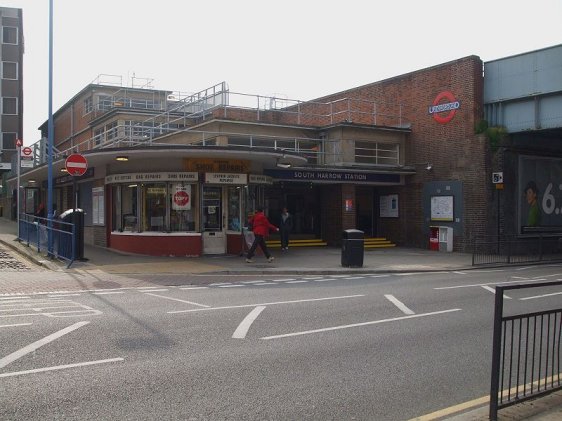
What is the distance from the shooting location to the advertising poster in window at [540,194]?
25.2 meters

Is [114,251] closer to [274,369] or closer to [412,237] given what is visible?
[412,237]

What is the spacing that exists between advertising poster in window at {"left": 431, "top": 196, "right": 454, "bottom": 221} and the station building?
0.06 meters

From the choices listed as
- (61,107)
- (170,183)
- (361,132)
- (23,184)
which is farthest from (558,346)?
(61,107)

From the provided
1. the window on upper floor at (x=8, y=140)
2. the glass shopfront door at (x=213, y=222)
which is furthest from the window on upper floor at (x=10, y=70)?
the glass shopfront door at (x=213, y=222)

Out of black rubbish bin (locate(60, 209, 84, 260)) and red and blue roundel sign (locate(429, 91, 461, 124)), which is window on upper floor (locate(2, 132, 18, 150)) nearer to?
black rubbish bin (locate(60, 209, 84, 260))

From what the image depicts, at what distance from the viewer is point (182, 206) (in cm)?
2008

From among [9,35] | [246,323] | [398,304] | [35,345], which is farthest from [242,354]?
[9,35]

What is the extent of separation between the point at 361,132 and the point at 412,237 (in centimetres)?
561

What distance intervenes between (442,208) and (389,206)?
3443 mm

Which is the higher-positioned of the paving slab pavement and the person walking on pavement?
the person walking on pavement

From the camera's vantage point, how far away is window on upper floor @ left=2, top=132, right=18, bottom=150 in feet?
191

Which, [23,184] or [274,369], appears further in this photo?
[23,184]

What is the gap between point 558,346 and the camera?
5.76 meters

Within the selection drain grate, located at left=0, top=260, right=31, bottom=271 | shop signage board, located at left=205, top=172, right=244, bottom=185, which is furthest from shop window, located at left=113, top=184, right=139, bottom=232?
drain grate, located at left=0, top=260, right=31, bottom=271
